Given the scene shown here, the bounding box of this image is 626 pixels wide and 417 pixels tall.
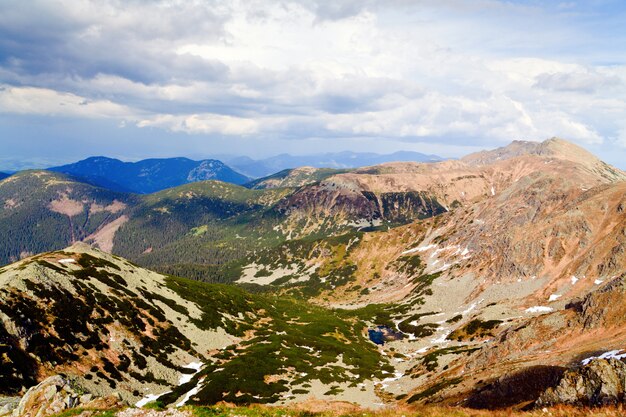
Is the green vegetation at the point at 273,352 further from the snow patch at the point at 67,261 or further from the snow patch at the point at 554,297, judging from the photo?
the snow patch at the point at 554,297

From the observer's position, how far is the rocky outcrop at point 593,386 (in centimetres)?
2600

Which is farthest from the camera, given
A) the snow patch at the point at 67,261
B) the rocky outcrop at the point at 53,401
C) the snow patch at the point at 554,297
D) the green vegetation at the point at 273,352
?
the snow patch at the point at 554,297

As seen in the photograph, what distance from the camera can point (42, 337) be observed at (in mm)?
73250

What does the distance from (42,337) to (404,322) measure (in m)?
146

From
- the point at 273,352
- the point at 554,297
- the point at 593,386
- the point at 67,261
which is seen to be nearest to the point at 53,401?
the point at 593,386

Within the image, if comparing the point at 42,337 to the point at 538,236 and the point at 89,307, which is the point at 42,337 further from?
the point at 538,236

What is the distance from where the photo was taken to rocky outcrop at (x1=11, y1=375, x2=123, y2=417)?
109 feet

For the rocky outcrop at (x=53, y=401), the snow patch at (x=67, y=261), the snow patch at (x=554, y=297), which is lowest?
the snow patch at (x=554, y=297)

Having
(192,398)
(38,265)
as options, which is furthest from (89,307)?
(192,398)

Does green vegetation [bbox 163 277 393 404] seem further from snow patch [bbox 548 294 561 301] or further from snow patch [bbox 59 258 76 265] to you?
snow patch [bbox 548 294 561 301]

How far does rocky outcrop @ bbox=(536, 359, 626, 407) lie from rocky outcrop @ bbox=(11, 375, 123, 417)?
3823cm

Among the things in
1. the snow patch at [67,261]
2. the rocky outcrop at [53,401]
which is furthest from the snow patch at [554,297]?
the snow patch at [67,261]

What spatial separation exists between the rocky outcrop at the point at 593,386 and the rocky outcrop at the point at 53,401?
38234 mm

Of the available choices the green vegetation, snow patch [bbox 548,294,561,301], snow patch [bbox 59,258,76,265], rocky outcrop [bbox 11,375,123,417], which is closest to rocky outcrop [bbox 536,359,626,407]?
rocky outcrop [bbox 11,375,123,417]
